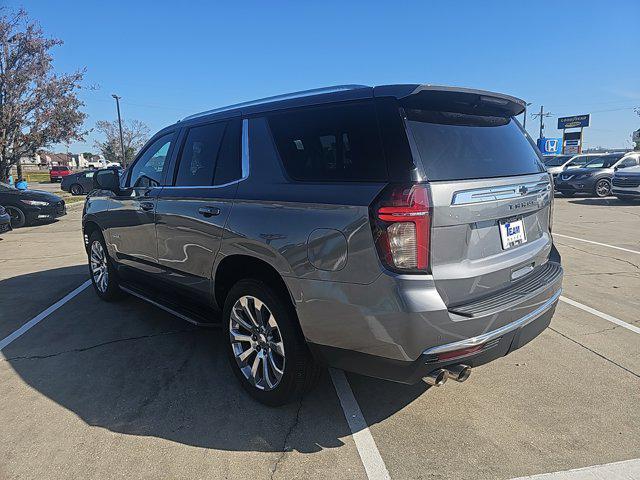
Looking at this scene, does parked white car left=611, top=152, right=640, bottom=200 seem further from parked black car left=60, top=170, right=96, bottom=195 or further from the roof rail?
parked black car left=60, top=170, right=96, bottom=195

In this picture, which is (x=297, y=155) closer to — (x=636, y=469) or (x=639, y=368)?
(x=636, y=469)

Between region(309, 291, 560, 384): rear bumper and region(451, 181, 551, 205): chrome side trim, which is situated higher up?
region(451, 181, 551, 205): chrome side trim

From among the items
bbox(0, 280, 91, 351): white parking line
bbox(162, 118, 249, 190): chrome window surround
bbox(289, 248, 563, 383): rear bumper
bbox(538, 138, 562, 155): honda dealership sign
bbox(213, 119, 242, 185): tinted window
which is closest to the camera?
bbox(289, 248, 563, 383): rear bumper

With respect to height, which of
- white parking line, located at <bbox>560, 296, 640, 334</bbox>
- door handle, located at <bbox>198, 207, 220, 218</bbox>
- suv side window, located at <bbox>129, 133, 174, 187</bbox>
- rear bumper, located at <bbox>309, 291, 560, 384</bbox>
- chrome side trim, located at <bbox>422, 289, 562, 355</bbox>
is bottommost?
white parking line, located at <bbox>560, 296, 640, 334</bbox>

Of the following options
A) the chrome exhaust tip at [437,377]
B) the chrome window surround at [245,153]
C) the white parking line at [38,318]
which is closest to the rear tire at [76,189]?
the white parking line at [38,318]

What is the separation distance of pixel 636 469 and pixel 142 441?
108 inches

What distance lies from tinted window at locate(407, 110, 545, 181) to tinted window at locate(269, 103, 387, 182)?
0.25 meters

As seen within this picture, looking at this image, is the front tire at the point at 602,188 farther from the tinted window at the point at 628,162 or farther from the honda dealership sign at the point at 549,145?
the honda dealership sign at the point at 549,145

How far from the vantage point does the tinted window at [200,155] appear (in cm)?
350

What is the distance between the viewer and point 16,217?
40.6 ft

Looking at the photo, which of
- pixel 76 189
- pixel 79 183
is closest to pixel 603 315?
pixel 79 183

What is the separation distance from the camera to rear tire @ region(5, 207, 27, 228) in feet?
40.3

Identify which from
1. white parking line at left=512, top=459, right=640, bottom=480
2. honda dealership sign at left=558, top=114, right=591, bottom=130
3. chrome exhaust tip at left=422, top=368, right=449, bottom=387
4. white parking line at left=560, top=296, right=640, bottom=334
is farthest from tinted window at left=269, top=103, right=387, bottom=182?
honda dealership sign at left=558, top=114, right=591, bottom=130

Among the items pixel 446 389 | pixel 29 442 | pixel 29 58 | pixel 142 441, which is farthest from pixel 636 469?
pixel 29 58
